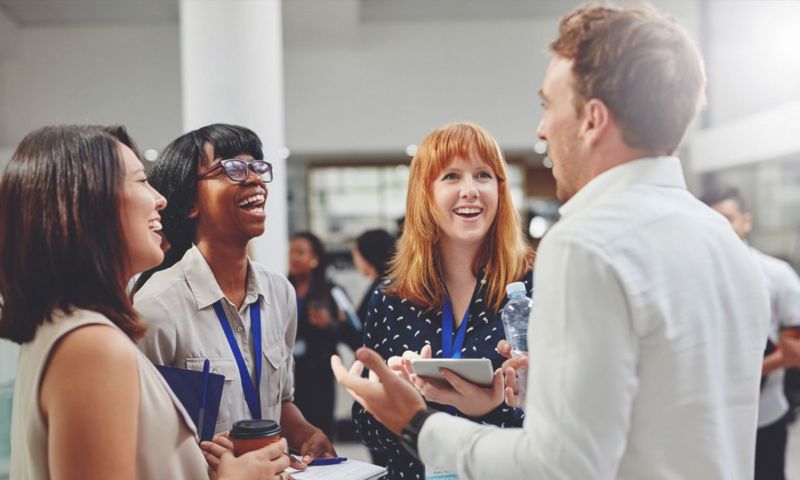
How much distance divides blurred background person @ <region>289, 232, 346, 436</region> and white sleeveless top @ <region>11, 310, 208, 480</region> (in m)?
2.97

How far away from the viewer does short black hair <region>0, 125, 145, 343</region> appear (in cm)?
119

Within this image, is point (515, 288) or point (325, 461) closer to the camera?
point (325, 461)

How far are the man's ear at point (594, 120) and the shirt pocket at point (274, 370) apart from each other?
1.08 m

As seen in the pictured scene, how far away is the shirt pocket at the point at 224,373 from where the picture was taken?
174 centimetres

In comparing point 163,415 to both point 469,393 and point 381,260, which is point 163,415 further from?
point 381,260

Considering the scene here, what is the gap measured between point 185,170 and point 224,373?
21.7 inches

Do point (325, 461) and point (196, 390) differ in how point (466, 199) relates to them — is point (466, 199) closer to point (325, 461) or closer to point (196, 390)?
point (325, 461)

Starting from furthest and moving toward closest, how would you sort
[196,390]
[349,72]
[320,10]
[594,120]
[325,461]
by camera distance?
[349,72], [320,10], [325,461], [196,390], [594,120]

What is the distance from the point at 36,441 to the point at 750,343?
1169 mm

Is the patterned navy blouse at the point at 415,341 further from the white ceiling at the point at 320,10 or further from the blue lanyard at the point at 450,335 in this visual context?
the white ceiling at the point at 320,10

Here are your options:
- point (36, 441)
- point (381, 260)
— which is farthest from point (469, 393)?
point (381, 260)

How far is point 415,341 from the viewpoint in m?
2.09

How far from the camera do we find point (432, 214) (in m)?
2.22

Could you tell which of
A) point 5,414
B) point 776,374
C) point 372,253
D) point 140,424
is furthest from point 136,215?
point 372,253
